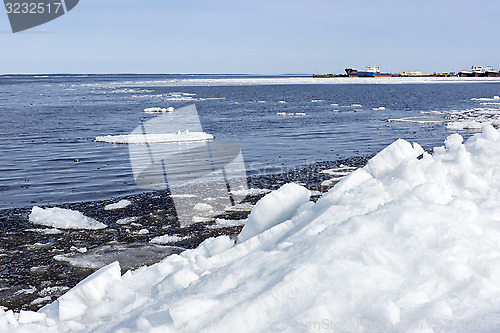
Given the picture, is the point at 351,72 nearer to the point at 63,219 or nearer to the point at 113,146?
the point at 113,146

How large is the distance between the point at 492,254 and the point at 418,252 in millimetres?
531

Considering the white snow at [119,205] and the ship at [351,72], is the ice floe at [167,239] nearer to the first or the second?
the white snow at [119,205]

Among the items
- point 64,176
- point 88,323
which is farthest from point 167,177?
point 88,323

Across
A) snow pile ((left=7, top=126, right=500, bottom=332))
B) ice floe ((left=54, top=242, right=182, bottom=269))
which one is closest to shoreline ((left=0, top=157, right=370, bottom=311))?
ice floe ((left=54, top=242, right=182, bottom=269))

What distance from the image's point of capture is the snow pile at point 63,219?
9.46 metres

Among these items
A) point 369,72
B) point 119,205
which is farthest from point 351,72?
point 119,205

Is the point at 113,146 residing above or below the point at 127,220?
above

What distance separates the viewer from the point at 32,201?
11.9m

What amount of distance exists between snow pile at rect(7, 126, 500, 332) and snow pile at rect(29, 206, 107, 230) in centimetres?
511

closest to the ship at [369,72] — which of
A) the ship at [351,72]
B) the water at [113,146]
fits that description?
the ship at [351,72]

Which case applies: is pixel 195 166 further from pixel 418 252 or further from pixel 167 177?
pixel 418 252

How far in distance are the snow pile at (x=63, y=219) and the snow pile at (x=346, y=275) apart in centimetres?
511

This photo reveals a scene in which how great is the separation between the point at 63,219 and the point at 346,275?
7549mm

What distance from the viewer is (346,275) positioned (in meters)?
3.50
